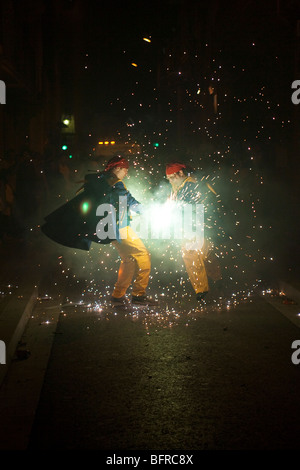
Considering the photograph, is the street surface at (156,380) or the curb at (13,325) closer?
the street surface at (156,380)

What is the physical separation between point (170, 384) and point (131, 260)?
3.28 metres

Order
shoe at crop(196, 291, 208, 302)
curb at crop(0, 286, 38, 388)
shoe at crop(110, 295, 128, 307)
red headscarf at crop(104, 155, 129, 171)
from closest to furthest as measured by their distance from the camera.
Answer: curb at crop(0, 286, 38, 388) < red headscarf at crop(104, 155, 129, 171) < shoe at crop(110, 295, 128, 307) < shoe at crop(196, 291, 208, 302)

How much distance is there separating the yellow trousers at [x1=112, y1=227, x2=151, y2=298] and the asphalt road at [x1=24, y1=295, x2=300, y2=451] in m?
0.73

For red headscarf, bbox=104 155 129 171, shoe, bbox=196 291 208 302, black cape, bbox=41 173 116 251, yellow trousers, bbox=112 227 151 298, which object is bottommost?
shoe, bbox=196 291 208 302

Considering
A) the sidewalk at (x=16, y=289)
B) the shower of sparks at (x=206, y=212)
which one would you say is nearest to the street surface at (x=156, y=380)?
the sidewalk at (x=16, y=289)

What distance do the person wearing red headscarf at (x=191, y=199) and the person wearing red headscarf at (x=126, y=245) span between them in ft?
2.28

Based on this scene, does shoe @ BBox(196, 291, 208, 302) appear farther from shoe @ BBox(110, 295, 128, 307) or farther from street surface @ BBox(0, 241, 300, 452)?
shoe @ BBox(110, 295, 128, 307)

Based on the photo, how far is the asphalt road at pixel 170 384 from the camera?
3.75 m

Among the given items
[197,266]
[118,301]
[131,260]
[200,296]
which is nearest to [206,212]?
[197,266]

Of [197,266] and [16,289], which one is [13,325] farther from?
[197,266]

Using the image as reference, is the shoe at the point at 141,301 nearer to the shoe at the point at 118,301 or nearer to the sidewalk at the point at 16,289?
the shoe at the point at 118,301

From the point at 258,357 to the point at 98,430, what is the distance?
209cm

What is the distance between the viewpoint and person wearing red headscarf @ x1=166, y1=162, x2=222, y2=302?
8125mm

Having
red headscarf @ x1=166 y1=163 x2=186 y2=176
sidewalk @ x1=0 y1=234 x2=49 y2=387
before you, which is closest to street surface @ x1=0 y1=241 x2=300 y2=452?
sidewalk @ x1=0 y1=234 x2=49 y2=387
